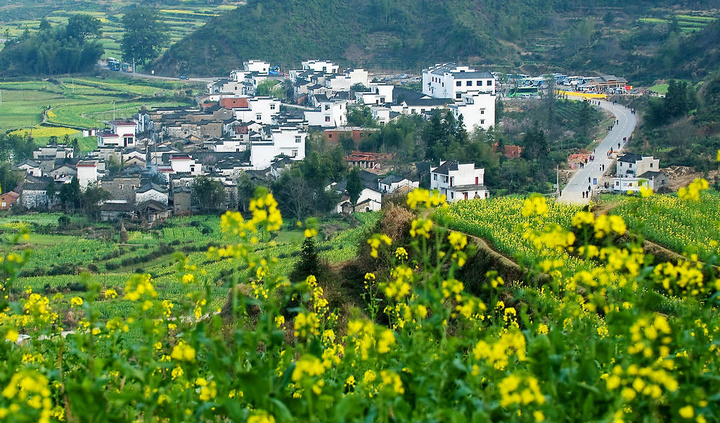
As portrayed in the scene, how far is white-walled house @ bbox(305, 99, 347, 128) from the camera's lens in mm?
34906

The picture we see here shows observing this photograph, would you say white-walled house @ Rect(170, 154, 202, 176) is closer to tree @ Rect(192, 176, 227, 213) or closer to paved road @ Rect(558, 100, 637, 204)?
tree @ Rect(192, 176, 227, 213)

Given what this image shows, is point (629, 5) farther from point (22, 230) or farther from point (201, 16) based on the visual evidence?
point (22, 230)

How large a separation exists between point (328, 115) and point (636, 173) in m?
13.3

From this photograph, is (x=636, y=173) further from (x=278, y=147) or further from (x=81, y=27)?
(x=81, y=27)

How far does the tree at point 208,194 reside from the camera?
26.6m

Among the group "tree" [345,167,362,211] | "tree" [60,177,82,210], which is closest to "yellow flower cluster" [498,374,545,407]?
"tree" [345,167,362,211]

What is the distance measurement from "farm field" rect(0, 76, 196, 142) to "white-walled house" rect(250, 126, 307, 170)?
29.3 feet

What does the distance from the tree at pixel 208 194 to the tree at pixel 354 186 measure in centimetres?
347

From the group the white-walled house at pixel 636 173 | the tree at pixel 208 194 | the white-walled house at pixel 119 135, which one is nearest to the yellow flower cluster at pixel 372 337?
the white-walled house at pixel 636 173

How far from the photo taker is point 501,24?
47.9 meters

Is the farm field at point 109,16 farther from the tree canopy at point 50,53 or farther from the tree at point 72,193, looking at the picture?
the tree at point 72,193

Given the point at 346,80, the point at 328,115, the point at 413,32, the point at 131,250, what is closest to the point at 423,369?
the point at 131,250

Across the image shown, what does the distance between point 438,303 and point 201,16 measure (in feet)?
197

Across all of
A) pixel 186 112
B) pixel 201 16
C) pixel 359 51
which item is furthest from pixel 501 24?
pixel 201 16
